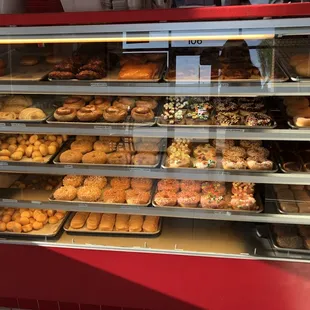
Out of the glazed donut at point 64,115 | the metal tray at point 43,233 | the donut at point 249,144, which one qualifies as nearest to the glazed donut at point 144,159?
the glazed donut at point 64,115

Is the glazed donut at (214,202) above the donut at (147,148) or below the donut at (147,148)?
below

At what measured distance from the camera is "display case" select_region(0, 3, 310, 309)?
253 cm

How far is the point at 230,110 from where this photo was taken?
272cm

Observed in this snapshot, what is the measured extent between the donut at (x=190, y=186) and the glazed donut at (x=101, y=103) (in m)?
0.71

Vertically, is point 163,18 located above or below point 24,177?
above

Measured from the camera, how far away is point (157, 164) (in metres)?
2.74

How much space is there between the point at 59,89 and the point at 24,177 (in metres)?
0.91

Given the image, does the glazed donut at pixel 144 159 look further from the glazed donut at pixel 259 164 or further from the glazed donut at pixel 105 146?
the glazed donut at pixel 259 164

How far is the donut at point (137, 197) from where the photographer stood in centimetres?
279

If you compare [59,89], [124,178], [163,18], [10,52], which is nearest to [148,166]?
[124,178]

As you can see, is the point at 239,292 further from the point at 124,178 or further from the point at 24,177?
the point at 24,177

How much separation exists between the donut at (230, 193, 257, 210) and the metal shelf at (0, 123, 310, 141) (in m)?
0.41

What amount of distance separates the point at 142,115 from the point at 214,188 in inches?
26.0

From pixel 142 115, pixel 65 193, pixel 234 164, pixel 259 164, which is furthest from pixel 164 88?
pixel 65 193
